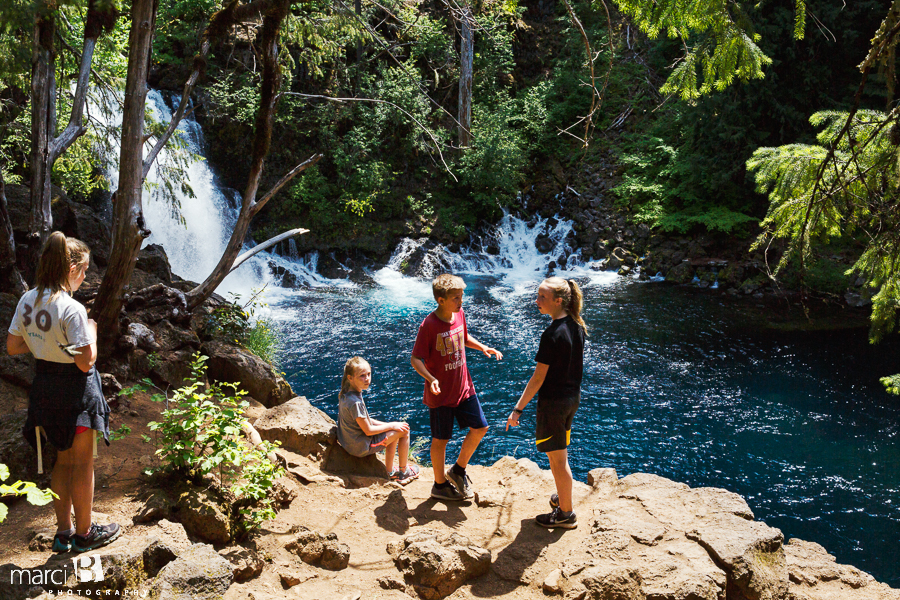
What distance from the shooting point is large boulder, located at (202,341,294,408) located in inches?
247

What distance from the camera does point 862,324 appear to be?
41.5ft

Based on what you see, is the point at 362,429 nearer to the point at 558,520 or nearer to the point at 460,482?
the point at 460,482

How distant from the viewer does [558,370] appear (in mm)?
3883

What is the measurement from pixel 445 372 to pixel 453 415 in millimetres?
382

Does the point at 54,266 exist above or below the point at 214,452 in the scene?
above

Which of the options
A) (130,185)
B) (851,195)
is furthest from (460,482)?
(130,185)

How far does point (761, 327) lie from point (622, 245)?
640 centimetres

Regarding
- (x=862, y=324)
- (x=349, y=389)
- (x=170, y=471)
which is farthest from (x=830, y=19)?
(x=170, y=471)

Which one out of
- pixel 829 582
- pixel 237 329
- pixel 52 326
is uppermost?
pixel 52 326

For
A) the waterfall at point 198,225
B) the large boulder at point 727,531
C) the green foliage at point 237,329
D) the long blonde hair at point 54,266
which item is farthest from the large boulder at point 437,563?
the waterfall at point 198,225

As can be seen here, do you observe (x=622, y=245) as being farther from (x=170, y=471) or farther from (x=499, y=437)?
(x=170, y=471)

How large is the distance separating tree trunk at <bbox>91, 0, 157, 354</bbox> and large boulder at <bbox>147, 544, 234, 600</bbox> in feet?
10.4

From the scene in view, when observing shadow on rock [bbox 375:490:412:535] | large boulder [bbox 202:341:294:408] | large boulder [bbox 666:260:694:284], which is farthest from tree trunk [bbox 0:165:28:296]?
large boulder [bbox 666:260:694:284]

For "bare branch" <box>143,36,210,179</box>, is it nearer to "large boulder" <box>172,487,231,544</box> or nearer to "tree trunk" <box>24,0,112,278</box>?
"tree trunk" <box>24,0,112,278</box>
